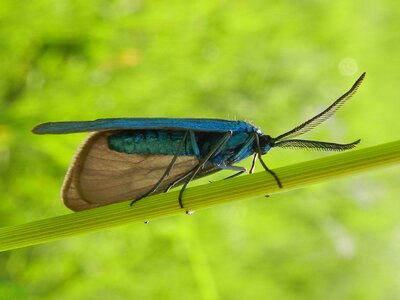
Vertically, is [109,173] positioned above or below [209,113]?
below

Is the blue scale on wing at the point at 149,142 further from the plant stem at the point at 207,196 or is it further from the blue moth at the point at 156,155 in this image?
the plant stem at the point at 207,196

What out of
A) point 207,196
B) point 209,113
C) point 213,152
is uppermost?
point 209,113

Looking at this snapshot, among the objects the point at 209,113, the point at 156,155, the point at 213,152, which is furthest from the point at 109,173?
the point at 209,113

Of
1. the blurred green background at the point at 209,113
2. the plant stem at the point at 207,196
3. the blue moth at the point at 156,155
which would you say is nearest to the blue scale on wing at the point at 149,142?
the blue moth at the point at 156,155

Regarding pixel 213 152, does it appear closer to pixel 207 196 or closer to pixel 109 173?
pixel 109 173

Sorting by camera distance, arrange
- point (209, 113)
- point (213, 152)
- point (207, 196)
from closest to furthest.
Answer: point (207, 196), point (213, 152), point (209, 113)

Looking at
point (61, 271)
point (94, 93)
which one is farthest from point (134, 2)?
point (61, 271)

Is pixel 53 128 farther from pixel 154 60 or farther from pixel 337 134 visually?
pixel 337 134
